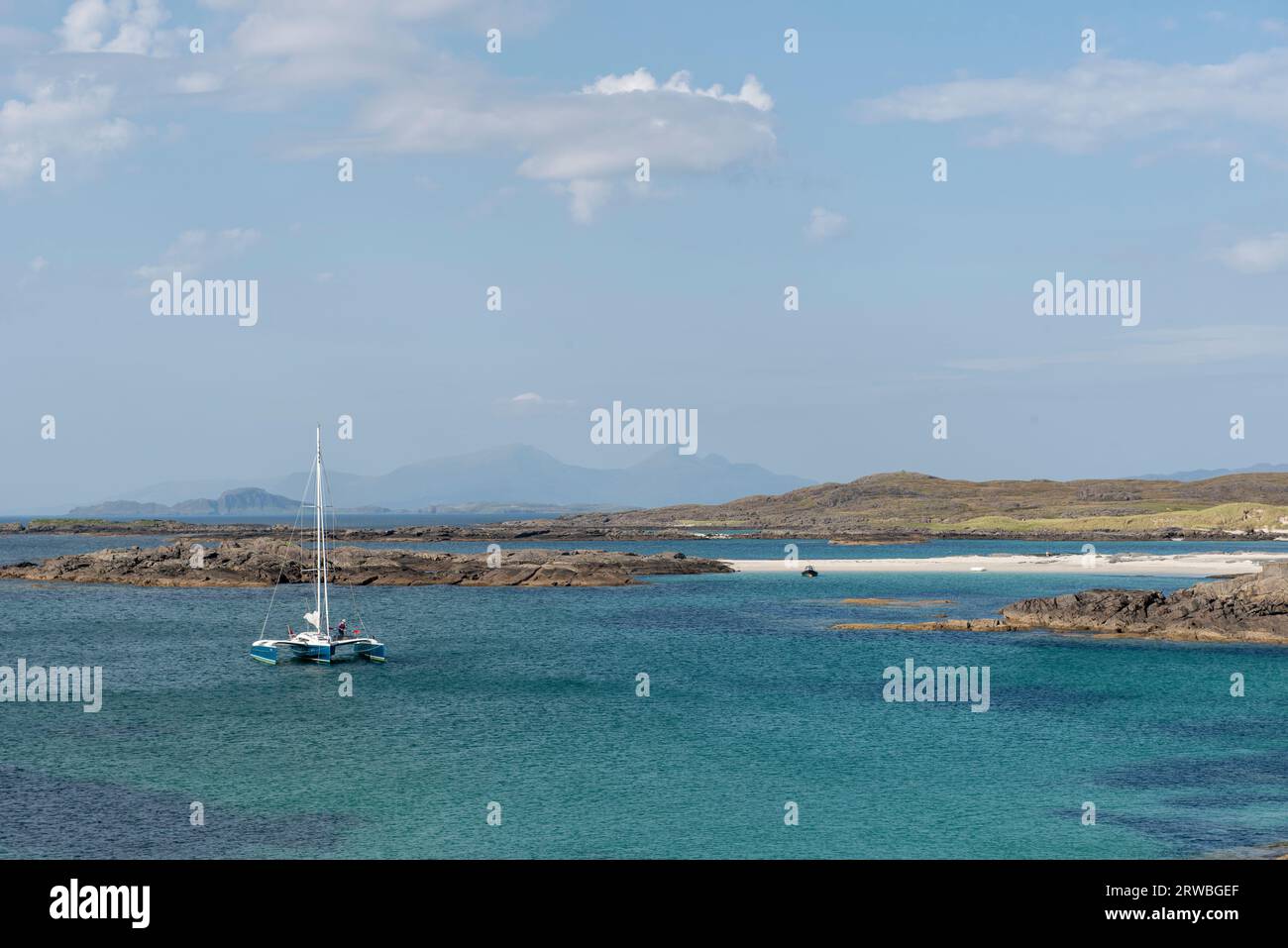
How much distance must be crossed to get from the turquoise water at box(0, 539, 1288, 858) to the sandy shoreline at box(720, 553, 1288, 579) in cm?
6970

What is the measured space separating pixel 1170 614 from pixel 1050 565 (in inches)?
3291

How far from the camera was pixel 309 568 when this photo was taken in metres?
130

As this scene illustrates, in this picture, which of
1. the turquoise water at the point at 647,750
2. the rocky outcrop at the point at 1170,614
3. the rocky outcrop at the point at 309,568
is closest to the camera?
the turquoise water at the point at 647,750

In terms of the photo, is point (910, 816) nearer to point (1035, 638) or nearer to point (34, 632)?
point (1035, 638)

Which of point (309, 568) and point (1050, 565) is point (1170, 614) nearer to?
point (1050, 565)

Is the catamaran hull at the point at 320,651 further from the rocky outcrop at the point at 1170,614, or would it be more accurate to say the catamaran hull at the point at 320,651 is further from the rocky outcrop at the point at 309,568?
the rocky outcrop at the point at 309,568

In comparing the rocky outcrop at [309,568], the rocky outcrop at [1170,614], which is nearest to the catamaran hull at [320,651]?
the rocky outcrop at [1170,614]

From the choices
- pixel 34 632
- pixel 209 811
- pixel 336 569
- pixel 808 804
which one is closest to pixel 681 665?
pixel 808 804

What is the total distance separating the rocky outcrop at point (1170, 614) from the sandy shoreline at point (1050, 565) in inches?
2121

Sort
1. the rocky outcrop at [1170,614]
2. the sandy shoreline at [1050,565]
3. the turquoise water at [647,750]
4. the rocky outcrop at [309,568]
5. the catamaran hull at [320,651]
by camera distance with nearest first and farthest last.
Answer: the turquoise water at [647,750] < the catamaran hull at [320,651] < the rocky outcrop at [1170,614] < the rocky outcrop at [309,568] < the sandy shoreline at [1050,565]

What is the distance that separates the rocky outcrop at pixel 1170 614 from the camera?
77062 millimetres

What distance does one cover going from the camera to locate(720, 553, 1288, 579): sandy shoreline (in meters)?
142
